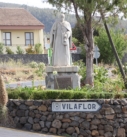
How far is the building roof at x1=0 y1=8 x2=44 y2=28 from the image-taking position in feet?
192

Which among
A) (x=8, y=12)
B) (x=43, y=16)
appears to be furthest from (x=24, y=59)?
(x=43, y=16)

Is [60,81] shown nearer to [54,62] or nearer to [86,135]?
[54,62]

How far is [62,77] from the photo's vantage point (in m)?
18.4

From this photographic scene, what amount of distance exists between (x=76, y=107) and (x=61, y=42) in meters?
5.35

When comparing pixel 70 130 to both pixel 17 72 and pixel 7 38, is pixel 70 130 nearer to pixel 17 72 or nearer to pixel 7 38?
pixel 17 72

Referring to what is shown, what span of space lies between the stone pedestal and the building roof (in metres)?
39.8

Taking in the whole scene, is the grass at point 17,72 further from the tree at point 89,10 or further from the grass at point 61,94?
the grass at point 61,94

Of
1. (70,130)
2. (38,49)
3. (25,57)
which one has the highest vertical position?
(38,49)

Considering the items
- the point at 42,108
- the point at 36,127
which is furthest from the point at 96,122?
the point at 36,127

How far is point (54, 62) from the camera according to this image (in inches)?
749

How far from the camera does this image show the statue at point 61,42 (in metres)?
18.8

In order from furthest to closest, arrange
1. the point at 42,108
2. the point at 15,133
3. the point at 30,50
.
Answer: the point at 30,50 < the point at 42,108 < the point at 15,133

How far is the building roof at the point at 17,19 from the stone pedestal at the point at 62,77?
39.8m

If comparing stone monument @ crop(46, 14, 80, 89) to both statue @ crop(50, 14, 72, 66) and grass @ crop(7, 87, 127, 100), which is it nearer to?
statue @ crop(50, 14, 72, 66)
